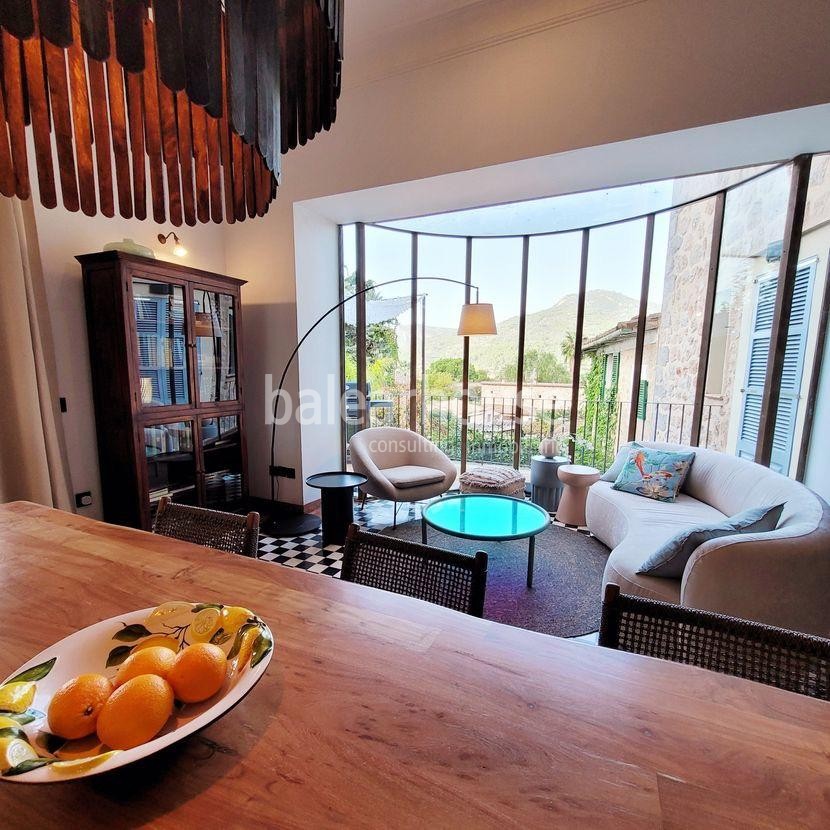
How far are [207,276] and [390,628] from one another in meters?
3.08

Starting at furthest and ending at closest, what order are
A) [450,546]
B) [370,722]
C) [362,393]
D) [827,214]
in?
[362,393] < [450,546] < [827,214] < [370,722]

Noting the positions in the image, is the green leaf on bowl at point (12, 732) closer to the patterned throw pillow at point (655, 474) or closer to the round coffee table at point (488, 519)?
the round coffee table at point (488, 519)

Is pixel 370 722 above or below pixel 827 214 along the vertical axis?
below

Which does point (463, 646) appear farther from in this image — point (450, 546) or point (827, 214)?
point (827, 214)

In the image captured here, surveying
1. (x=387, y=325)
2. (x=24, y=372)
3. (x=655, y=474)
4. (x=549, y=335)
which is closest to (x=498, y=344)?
(x=549, y=335)

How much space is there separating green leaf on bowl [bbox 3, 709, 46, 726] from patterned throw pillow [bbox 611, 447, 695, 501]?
322cm

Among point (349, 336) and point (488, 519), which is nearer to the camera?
point (488, 519)

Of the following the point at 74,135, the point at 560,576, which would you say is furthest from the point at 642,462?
the point at 74,135

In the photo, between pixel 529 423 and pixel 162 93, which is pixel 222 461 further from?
pixel 162 93

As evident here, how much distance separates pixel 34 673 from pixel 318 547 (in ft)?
8.55

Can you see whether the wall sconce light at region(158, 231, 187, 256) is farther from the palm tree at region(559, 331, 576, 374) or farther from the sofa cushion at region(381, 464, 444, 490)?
the palm tree at region(559, 331, 576, 374)

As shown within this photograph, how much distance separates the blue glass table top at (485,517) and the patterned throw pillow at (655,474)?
766mm

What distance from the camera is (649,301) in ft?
12.1

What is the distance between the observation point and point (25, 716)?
0.56 metres
